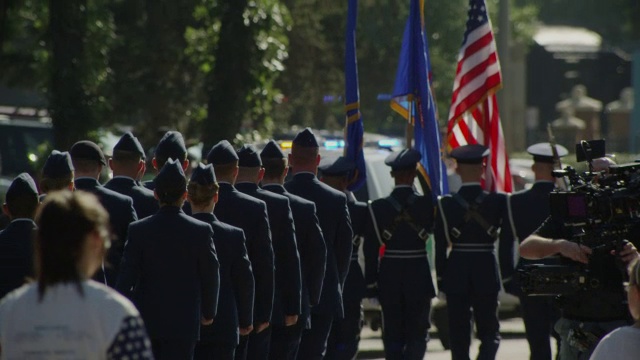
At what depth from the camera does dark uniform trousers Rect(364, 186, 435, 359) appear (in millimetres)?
11883

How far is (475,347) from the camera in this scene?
1533 centimetres

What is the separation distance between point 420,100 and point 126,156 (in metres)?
4.62

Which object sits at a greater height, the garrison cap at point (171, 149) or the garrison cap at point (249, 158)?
the garrison cap at point (171, 149)

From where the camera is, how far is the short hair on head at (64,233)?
4754mm

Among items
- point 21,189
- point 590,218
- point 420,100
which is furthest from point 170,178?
point 420,100

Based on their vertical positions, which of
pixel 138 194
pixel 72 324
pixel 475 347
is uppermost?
pixel 138 194

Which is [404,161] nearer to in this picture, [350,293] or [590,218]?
[350,293]

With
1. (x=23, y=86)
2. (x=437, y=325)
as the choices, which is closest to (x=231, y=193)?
(x=437, y=325)

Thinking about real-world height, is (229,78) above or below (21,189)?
above

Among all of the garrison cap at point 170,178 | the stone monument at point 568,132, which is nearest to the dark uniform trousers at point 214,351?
the garrison cap at point 170,178

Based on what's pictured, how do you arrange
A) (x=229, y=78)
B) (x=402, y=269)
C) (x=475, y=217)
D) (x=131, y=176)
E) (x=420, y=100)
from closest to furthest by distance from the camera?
(x=131, y=176) < (x=475, y=217) < (x=402, y=269) < (x=420, y=100) < (x=229, y=78)

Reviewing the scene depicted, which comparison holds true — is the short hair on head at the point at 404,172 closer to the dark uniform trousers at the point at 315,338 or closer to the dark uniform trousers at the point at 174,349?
the dark uniform trousers at the point at 315,338

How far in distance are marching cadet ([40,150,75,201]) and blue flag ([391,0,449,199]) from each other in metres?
4.90

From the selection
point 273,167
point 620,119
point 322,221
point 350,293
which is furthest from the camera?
point 620,119
